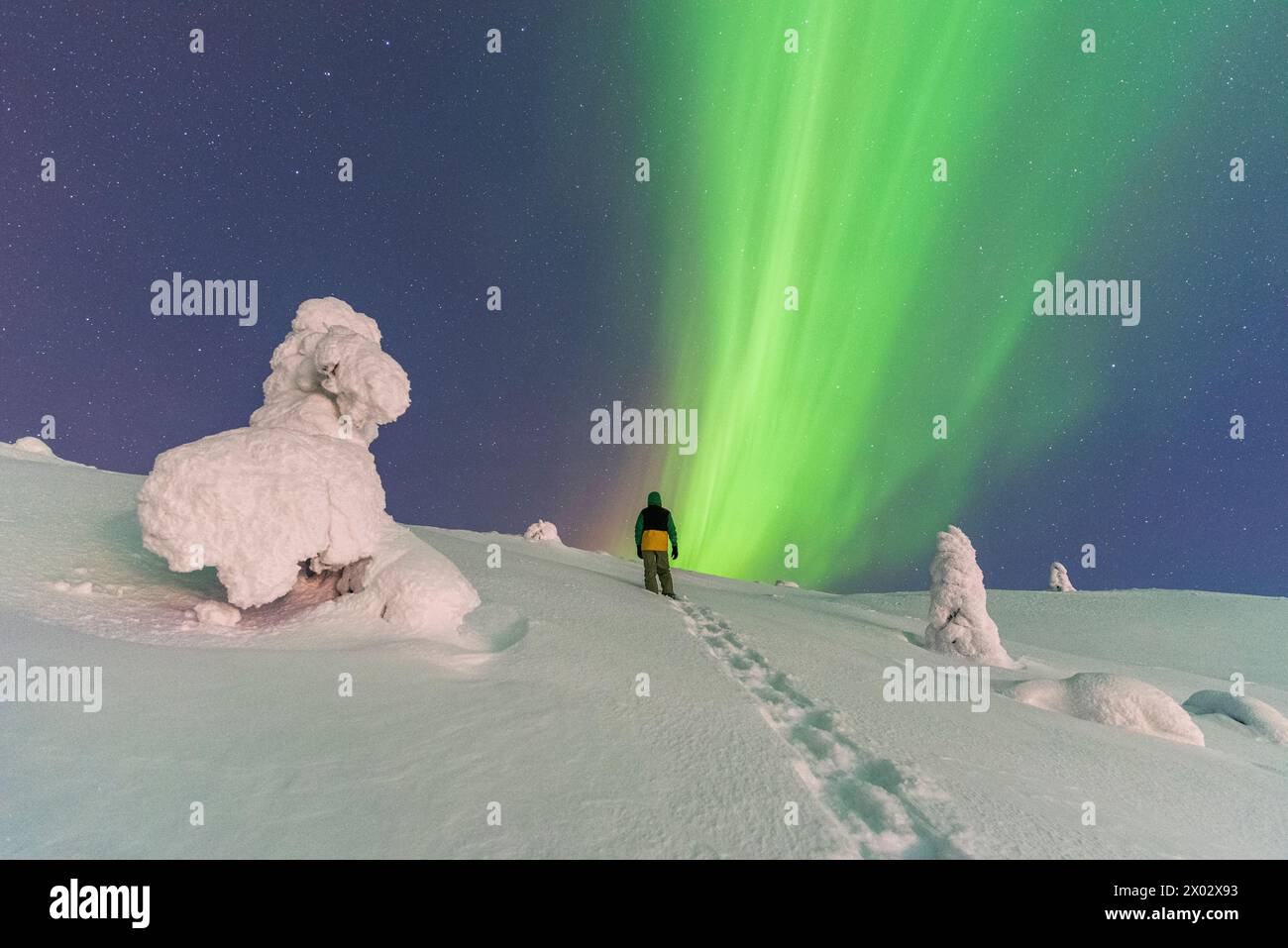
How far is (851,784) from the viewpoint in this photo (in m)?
3.57

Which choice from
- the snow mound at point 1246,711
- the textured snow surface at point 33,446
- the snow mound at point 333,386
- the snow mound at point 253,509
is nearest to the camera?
the snow mound at point 253,509

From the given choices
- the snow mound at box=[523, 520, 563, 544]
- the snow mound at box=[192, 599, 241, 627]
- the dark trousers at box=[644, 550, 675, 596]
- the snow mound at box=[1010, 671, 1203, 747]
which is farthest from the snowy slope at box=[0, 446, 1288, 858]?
the snow mound at box=[523, 520, 563, 544]

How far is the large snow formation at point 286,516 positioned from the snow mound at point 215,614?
21 cm

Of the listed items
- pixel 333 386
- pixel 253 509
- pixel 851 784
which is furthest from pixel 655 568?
pixel 851 784

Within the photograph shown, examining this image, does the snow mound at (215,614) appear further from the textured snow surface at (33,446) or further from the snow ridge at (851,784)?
the textured snow surface at (33,446)

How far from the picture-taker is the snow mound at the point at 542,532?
25562mm

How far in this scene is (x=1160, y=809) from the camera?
3.73 metres

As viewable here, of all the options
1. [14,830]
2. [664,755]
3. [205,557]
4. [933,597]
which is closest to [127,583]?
[205,557]

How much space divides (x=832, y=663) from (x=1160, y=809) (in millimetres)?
3248

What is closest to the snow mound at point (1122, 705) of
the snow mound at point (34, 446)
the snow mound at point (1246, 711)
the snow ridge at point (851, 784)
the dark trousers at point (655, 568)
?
the snow mound at point (1246, 711)

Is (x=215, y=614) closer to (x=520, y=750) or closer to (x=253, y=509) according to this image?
(x=253, y=509)

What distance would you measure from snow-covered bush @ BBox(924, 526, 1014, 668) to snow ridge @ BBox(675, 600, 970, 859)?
625 cm

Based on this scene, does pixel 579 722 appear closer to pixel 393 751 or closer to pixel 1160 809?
pixel 393 751

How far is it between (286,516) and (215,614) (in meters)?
1.24
